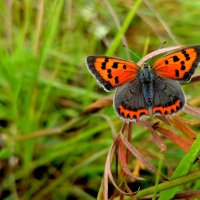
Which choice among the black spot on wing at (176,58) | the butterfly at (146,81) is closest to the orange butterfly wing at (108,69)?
the butterfly at (146,81)

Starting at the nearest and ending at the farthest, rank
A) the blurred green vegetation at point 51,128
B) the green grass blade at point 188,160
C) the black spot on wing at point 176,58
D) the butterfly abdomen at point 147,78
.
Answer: the green grass blade at point 188,160 < the black spot on wing at point 176,58 < the butterfly abdomen at point 147,78 < the blurred green vegetation at point 51,128

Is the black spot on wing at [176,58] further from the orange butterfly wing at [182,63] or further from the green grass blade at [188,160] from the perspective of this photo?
the green grass blade at [188,160]

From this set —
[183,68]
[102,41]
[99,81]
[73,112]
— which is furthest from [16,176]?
[102,41]

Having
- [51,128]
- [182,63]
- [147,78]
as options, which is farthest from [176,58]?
[51,128]

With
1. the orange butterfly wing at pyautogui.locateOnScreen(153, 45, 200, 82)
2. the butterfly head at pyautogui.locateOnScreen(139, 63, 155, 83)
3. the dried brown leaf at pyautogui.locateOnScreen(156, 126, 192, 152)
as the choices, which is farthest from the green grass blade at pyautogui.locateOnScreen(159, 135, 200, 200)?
the butterfly head at pyautogui.locateOnScreen(139, 63, 155, 83)

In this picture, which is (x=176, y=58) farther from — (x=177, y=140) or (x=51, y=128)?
(x=51, y=128)

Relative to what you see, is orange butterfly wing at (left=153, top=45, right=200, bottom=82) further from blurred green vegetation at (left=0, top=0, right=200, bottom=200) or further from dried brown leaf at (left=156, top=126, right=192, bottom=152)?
blurred green vegetation at (left=0, top=0, right=200, bottom=200)
